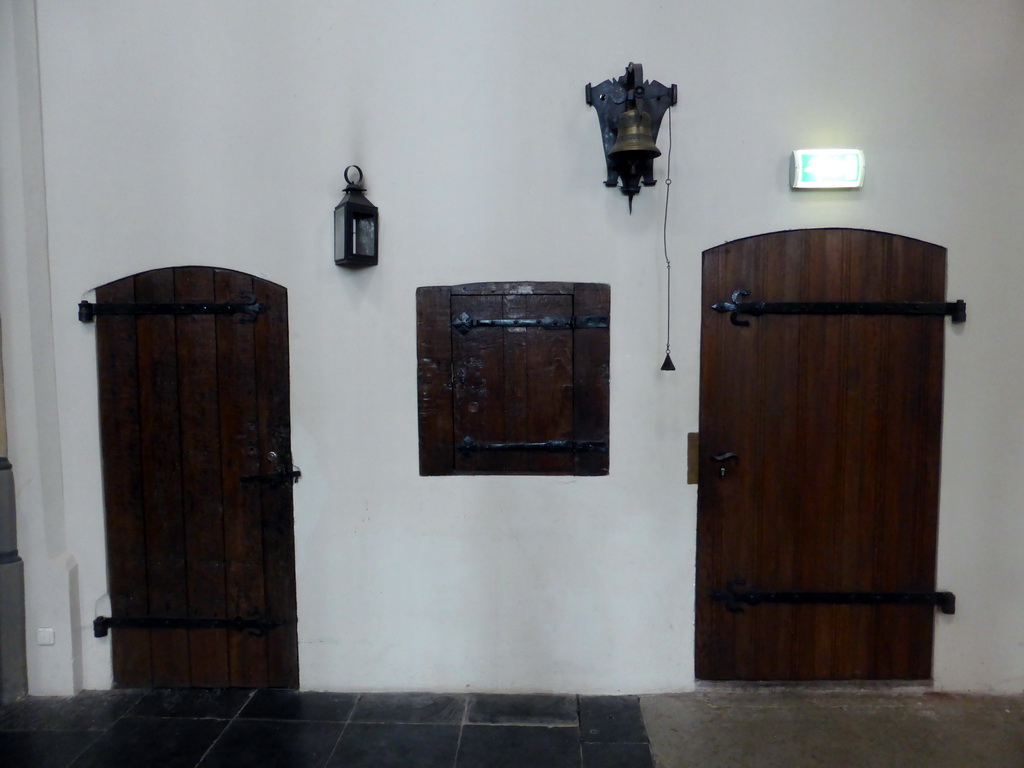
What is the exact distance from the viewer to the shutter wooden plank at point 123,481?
2596 mm

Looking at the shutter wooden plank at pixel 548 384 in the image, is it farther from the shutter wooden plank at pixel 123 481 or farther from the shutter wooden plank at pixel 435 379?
the shutter wooden plank at pixel 123 481

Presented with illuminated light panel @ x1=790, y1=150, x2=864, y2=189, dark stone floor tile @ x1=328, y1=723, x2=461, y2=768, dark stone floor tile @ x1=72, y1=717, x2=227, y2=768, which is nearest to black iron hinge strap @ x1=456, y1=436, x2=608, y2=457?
dark stone floor tile @ x1=328, y1=723, x2=461, y2=768

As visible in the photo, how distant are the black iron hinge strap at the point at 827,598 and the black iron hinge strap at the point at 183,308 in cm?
221

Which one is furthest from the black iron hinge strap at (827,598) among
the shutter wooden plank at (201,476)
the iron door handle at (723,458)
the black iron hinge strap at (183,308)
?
the black iron hinge strap at (183,308)

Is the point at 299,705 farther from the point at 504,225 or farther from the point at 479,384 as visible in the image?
the point at 504,225

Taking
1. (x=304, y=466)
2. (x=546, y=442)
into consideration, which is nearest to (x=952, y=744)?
(x=546, y=442)

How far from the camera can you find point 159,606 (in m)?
2.66

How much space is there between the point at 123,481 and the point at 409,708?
151cm

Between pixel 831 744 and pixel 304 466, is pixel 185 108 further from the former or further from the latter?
pixel 831 744

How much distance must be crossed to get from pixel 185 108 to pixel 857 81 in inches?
105

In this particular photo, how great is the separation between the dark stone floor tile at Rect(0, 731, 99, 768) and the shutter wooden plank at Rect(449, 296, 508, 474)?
170 centimetres

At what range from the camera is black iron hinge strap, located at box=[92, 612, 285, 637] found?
2641 millimetres

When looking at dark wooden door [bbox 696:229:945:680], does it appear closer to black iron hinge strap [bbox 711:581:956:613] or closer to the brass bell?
black iron hinge strap [bbox 711:581:956:613]

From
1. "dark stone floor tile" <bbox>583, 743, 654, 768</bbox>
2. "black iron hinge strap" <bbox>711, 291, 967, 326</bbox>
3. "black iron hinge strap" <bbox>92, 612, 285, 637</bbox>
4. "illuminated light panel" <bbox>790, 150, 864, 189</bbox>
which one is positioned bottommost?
"dark stone floor tile" <bbox>583, 743, 654, 768</bbox>
